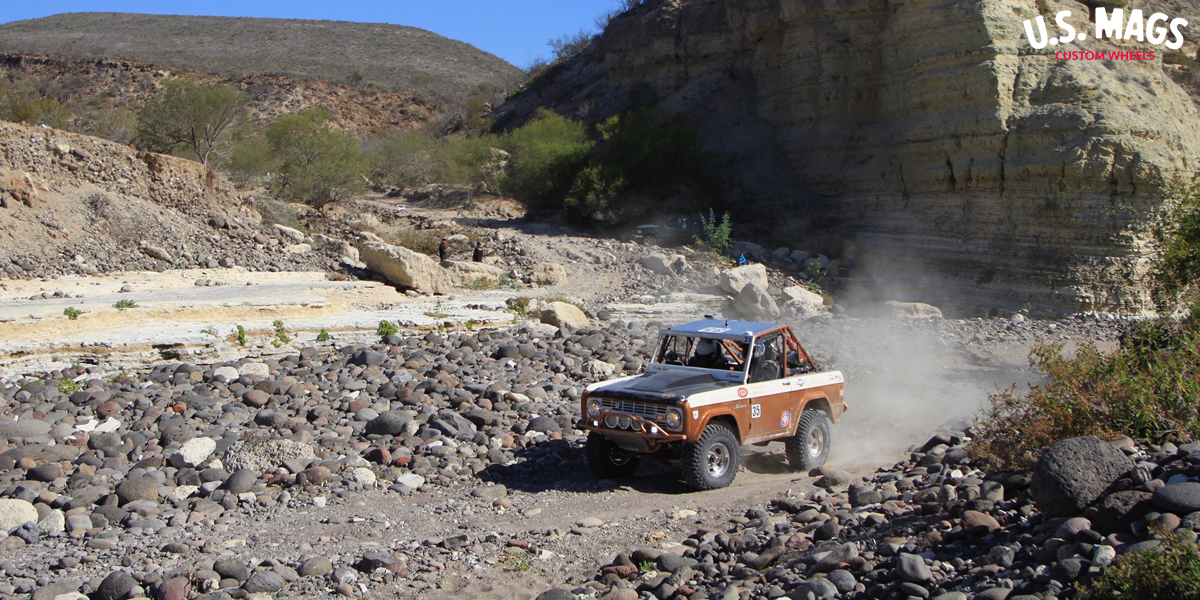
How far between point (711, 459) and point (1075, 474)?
10.7 ft

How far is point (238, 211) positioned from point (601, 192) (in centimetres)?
1102

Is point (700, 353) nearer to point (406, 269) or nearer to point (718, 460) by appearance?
point (718, 460)

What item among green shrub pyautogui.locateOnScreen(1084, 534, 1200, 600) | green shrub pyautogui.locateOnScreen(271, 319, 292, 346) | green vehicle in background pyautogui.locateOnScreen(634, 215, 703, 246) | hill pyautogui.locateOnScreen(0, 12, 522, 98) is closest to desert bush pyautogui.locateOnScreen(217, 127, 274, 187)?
green vehicle in background pyautogui.locateOnScreen(634, 215, 703, 246)

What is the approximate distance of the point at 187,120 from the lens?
1151 inches

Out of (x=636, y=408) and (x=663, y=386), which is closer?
(x=636, y=408)

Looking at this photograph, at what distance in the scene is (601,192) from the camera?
30.2 metres

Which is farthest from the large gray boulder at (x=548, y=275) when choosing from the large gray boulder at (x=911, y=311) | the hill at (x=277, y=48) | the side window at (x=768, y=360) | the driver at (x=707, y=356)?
the hill at (x=277, y=48)

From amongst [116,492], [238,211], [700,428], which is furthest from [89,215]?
[700,428]

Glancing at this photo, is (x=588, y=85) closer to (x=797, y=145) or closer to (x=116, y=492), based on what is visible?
(x=797, y=145)

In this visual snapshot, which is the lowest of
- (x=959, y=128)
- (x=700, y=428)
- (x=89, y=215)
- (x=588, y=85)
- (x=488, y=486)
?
(x=488, y=486)

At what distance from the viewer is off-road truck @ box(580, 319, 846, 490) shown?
808 centimetres

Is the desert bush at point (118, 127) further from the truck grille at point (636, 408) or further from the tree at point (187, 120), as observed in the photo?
the truck grille at point (636, 408)

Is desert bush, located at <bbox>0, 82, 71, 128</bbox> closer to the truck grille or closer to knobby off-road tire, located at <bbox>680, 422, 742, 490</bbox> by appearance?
the truck grille

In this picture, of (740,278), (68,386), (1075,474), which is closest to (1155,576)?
(1075,474)
